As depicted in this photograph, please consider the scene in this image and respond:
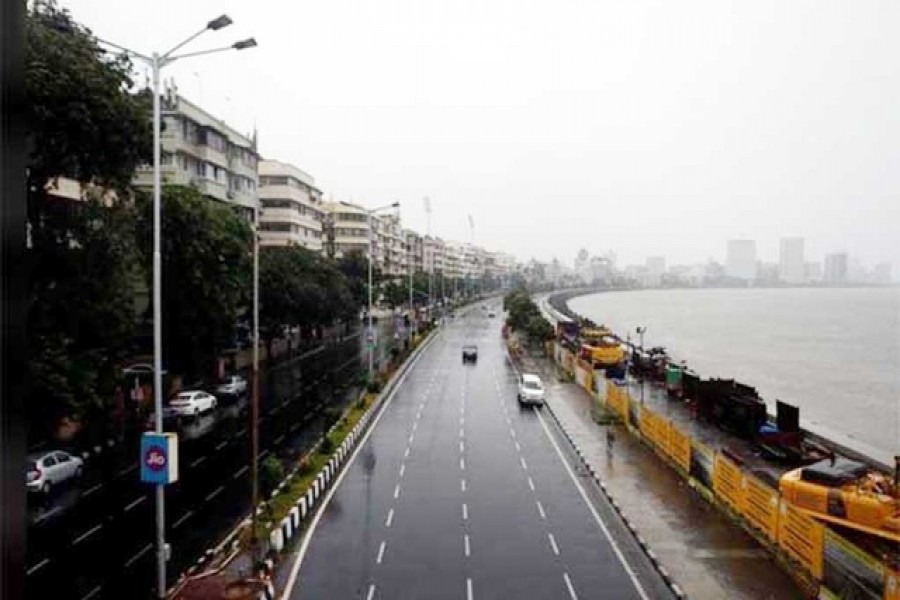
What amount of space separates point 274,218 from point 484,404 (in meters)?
38.3

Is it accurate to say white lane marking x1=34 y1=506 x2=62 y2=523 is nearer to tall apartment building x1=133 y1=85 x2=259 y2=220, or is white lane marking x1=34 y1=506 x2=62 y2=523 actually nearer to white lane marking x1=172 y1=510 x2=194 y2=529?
white lane marking x1=172 y1=510 x2=194 y2=529

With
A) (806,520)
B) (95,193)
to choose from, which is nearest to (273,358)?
(95,193)

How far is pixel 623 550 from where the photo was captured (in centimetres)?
1661

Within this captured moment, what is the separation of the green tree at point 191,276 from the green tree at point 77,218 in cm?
587

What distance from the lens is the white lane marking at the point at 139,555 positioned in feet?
52.7

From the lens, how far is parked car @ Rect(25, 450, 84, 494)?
2062 cm

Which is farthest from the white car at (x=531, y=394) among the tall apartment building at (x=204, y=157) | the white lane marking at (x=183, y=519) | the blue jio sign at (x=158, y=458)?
the blue jio sign at (x=158, y=458)

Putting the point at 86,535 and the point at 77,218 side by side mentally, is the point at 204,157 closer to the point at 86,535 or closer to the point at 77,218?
the point at 77,218

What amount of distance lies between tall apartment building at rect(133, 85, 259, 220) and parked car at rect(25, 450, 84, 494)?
1976 cm

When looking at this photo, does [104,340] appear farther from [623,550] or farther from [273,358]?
[273,358]

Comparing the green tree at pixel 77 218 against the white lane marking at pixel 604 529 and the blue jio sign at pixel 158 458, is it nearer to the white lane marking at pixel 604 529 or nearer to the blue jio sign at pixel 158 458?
the blue jio sign at pixel 158 458

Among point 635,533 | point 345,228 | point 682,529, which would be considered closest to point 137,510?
point 635,533

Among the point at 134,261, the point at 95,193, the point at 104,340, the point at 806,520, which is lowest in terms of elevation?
the point at 806,520

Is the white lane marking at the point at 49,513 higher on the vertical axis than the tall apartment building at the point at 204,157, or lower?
lower
